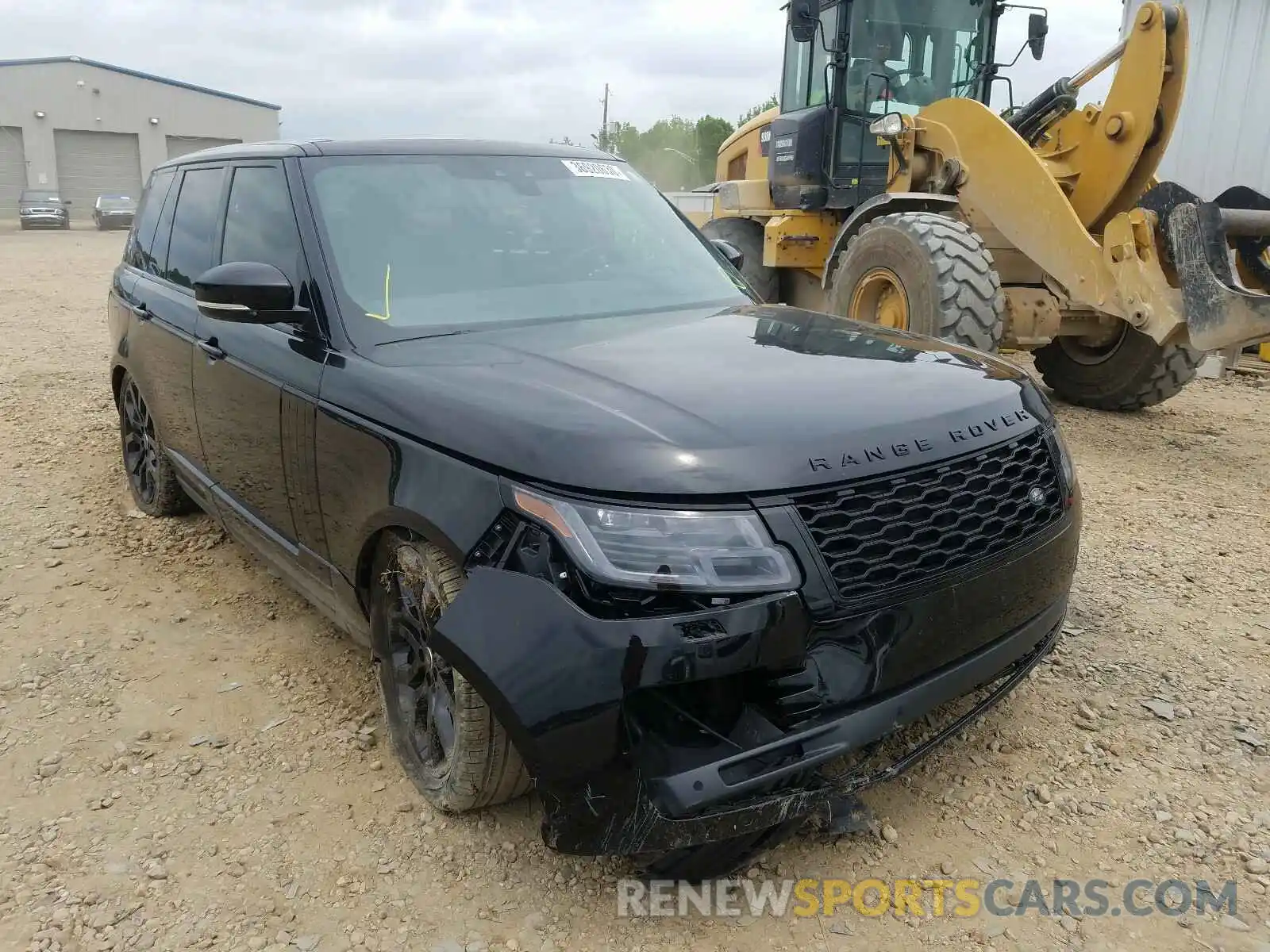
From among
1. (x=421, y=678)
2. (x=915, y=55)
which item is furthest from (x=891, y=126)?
(x=421, y=678)

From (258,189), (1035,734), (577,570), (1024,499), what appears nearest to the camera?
(577,570)

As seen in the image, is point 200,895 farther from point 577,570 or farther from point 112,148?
point 112,148

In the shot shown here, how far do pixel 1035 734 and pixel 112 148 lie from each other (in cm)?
4902

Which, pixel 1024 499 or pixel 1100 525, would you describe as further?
pixel 1100 525

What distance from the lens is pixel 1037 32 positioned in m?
7.31

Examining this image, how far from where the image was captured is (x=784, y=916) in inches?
86.3

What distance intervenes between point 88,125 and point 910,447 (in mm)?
48922

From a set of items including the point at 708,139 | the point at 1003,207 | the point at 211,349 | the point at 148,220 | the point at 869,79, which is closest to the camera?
the point at 211,349

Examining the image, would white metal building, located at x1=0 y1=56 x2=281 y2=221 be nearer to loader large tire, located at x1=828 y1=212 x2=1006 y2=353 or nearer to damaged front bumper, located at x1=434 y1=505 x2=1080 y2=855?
loader large tire, located at x1=828 y1=212 x2=1006 y2=353

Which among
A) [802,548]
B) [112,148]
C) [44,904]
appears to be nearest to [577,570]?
[802,548]

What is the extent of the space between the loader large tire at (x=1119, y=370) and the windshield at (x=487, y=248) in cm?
416

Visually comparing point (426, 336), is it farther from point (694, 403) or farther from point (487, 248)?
point (694, 403)

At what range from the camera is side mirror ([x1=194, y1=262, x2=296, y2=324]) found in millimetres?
2701

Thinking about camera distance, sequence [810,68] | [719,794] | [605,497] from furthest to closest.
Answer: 1. [810,68]
2. [605,497]
3. [719,794]
